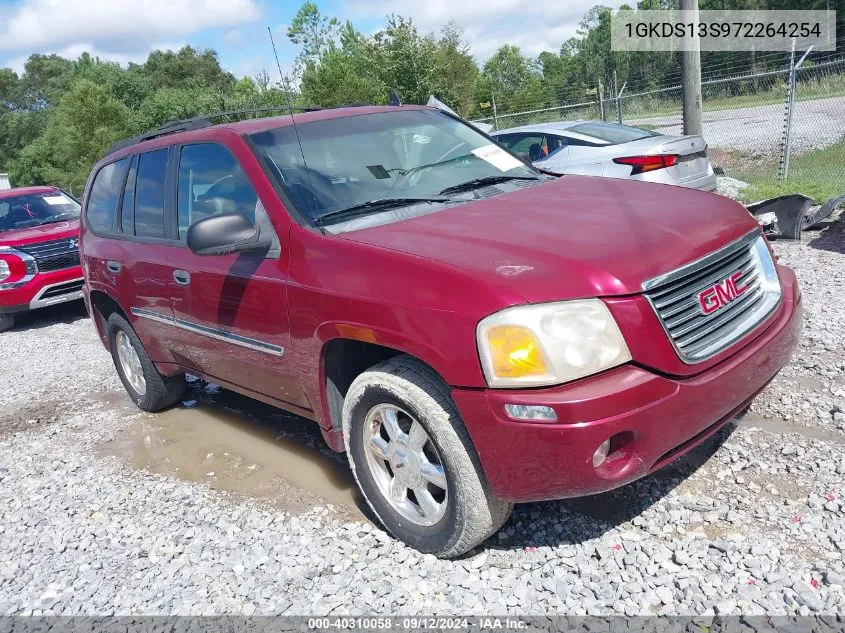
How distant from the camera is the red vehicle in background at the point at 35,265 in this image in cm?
891

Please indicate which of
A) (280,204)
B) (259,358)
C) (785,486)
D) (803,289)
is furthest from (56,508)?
(803,289)

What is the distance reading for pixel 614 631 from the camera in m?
2.48

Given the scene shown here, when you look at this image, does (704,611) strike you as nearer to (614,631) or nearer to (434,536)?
(614,631)

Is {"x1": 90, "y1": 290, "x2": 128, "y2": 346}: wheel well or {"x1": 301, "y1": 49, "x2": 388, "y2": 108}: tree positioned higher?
{"x1": 301, "y1": 49, "x2": 388, "y2": 108}: tree

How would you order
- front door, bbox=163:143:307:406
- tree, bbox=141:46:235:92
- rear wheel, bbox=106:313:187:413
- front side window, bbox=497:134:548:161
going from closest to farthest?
front door, bbox=163:143:307:406 < rear wheel, bbox=106:313:187:413 < front side window, bbox=497:134:548:161 < tree, bbox=141:46:235:92

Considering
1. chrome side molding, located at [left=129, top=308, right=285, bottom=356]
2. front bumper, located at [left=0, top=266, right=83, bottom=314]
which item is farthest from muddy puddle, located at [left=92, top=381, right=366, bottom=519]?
front bumper, located at [left=0, top=266, right=83, bottom=314]

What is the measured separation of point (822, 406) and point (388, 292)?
2.57 meters

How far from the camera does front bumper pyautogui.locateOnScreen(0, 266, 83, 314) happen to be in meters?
8.91

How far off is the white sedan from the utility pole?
207 centimetres

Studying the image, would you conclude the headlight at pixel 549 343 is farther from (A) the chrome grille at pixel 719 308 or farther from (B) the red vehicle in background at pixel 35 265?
(B) the red vehicle in background at pixel 35 265

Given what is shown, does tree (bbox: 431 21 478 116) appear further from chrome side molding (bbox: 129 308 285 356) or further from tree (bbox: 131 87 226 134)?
chrome side molding (bbox: 129 308 285 356)

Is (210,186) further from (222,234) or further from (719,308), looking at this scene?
(719,308)

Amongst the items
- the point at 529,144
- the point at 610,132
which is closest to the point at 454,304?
the point at 610,132

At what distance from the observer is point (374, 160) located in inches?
144
